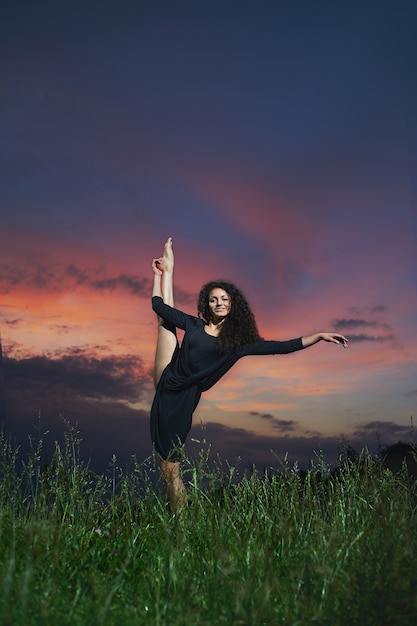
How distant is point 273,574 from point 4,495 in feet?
6.58

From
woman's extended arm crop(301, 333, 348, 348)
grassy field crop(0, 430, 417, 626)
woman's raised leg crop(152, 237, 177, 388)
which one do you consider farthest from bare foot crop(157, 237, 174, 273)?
grassy field crop(0, 430, 417, 626)

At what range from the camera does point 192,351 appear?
7141mm

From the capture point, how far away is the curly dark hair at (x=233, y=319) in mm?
7180

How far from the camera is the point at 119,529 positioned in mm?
5121

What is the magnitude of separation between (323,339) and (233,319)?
0.93 meters

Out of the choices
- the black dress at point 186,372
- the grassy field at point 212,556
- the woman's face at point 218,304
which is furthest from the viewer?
the woman's face at point 218,304

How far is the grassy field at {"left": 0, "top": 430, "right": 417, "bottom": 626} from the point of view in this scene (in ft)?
10.8

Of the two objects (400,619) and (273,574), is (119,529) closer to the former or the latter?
(273,574)

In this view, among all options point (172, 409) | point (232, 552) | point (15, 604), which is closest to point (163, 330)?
point (172, 409)

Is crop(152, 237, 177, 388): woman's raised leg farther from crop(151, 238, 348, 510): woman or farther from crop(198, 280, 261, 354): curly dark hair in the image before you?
crop(198, 280, 261, 354): curly dark hair

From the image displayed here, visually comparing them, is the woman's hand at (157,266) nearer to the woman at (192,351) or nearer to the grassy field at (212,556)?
the woman at (192,351)

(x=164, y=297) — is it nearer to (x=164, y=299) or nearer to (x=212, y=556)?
(x=164, y=299)

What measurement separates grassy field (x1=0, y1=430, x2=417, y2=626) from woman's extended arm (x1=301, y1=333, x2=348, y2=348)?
155cm

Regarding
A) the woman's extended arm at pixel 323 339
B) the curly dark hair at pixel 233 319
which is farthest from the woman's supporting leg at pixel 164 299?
the woman's extended arm at pixel 323 339
